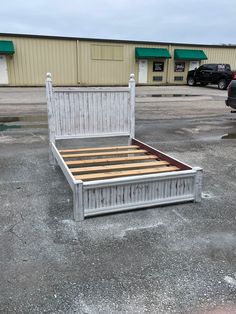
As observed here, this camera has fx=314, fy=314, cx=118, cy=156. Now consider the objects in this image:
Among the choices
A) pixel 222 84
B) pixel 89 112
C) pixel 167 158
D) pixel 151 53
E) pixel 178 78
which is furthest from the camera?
pixel 178 78

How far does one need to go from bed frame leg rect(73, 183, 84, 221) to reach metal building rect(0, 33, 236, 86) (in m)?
23.7

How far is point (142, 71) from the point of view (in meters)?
29.8

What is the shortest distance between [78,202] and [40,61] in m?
24.8

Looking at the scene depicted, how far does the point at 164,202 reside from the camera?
153 inches

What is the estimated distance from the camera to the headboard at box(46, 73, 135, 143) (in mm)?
5445

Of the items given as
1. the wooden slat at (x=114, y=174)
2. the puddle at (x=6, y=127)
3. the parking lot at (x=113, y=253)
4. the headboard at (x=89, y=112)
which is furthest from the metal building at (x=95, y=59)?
the wooden slat at (x=114, y=174)

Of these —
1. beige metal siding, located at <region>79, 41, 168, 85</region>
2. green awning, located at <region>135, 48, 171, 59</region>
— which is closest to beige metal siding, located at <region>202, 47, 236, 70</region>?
green awning, located at <region>135, 48, 171, 59</region>

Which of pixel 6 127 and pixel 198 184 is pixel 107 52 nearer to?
pixel 6 127

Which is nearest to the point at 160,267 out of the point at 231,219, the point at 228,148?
the point at 231,219

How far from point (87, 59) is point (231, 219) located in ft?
84.3

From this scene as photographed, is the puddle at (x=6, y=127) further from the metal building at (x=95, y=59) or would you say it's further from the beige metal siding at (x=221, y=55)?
the beige metal siding at (x=221, y=55)

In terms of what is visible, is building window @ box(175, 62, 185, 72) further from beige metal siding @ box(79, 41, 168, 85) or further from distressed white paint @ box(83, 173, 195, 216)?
distressed white paint @ box(83, 173, 195, 216)

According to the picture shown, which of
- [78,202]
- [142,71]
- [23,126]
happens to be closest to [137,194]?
[78,202]

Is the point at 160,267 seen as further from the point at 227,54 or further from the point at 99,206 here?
the point at 227,54
